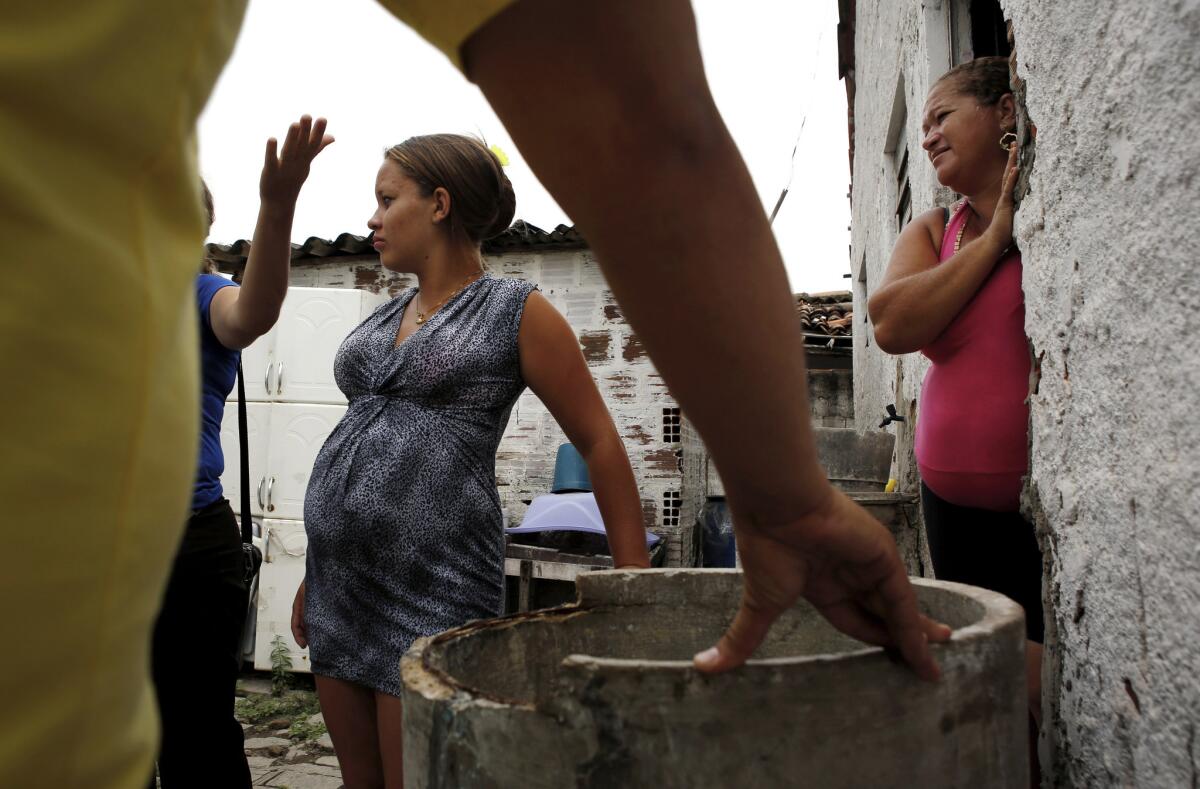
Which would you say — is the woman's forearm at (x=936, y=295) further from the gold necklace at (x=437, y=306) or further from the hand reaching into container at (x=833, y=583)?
the hand reaching into container at (x=833, y=583)

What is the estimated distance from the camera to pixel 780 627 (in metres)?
1.58

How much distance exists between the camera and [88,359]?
1.38 feet

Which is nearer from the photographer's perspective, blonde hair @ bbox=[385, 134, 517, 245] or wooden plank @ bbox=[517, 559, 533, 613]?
blonde hair @ bbox=[385, 134, 517, 245]

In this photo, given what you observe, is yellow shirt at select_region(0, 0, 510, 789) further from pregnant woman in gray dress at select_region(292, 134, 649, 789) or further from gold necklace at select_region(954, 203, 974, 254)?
gold necklace at select_region(954, 203, 974, 254)

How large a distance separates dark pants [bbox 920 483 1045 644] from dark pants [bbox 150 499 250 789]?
77.2 inches

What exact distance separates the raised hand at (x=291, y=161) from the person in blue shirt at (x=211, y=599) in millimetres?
54

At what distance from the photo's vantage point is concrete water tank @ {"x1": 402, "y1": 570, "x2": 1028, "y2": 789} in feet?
2.89

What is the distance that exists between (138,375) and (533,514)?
6.52m

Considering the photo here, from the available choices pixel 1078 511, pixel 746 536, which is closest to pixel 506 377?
pixel 1078 511

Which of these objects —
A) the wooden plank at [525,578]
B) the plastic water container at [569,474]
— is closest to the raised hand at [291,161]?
the wooden plank at [525,578]

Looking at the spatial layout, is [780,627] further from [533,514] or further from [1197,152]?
[533,514]

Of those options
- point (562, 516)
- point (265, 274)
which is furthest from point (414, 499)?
point (562, 516)

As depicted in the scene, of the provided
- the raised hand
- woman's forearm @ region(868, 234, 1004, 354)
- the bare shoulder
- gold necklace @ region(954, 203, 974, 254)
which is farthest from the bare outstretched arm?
gold necklace @ region(954, 203, 974, 254)

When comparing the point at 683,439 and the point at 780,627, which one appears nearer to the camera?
the point at 780,627
